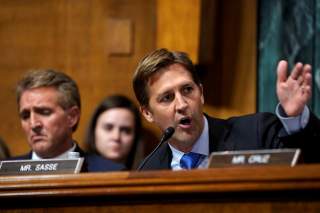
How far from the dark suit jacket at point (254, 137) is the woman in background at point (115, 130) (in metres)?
→ 1.47

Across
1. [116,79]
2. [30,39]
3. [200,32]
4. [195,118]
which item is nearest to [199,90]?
[195,118]

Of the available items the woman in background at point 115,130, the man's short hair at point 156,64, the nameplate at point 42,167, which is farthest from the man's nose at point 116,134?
the nameplate at point 42,167

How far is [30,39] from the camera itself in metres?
5.08

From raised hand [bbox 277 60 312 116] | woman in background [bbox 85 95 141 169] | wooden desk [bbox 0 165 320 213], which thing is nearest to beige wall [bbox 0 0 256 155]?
woman in background [bbox 85 95 141 169]

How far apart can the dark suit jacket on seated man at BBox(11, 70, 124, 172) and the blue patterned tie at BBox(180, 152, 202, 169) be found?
82 cm

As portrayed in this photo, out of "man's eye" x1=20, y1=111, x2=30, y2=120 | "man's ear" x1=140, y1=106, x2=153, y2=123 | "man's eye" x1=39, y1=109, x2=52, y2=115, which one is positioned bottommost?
"man's eye" x1=20, y1=111, x2=30, y2=120

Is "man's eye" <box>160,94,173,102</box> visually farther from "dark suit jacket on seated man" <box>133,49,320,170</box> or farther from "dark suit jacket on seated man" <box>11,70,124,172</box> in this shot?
"dark suit jacket on seated man" <box>11,70,124,172</box>

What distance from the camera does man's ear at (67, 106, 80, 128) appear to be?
3.88 m

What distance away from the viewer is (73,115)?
3908mm

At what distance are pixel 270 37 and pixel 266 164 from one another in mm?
2496

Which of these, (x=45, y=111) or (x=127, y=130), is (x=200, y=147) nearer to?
(x=45, y=111)

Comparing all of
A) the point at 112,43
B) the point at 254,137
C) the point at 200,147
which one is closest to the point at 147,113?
the point at 200,147

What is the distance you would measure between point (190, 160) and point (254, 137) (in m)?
0.22

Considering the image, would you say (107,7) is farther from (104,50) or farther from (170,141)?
(170,141)
